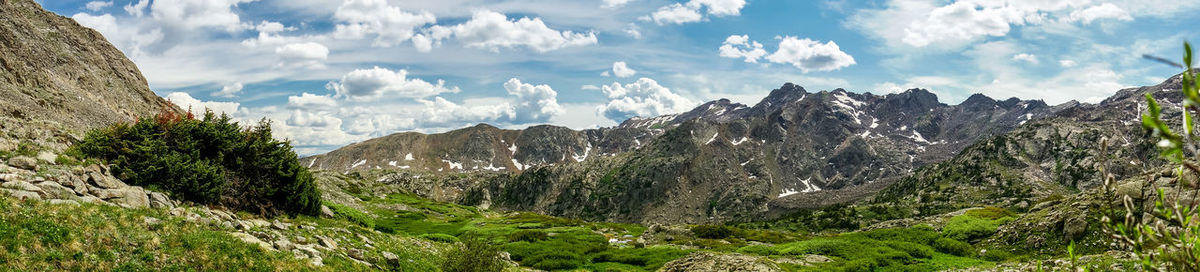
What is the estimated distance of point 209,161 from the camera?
29.7m

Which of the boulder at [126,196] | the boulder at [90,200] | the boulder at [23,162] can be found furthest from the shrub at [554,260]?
the boulder at [23,162]

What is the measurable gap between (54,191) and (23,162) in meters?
4.06

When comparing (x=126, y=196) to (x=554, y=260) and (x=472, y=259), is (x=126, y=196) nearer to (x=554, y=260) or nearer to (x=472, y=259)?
(x=472, y=259)

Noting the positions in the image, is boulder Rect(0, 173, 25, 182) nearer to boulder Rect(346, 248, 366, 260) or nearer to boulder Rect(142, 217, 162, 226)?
boulder Rect(142, 217, 162, 226)

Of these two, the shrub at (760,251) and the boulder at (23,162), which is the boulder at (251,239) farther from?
the shrub at (760,251)

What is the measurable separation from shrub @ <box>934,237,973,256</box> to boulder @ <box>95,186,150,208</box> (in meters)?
47.6

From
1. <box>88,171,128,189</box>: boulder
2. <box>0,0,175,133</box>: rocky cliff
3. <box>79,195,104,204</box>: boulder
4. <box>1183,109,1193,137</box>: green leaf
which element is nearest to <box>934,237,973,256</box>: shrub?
<box>1183,109,1193,137</box>: green leaf

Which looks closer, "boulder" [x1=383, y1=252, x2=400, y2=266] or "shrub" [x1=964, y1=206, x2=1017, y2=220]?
"boulder" [x1=383, y1=252, x2=400, y2=266]

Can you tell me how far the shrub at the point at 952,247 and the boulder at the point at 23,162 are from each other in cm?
5198

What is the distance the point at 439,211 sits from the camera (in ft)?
362

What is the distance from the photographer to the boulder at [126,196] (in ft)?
71.8

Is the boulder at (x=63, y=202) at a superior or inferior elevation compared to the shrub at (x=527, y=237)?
superior

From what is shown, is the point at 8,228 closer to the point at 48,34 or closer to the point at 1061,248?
the point at 1061,248

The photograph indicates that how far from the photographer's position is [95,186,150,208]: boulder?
71.8 feet
